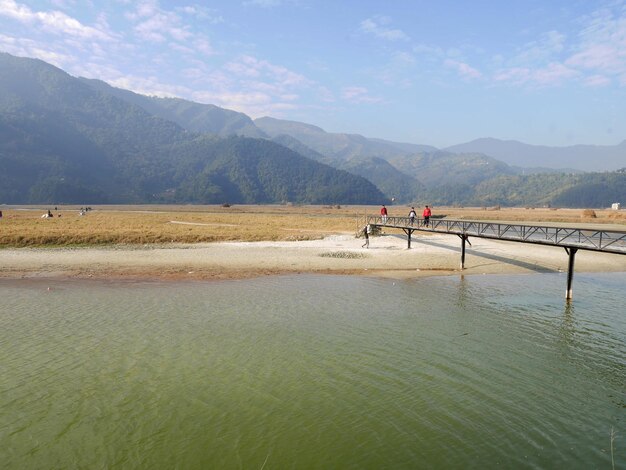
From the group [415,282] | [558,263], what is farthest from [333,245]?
[558,263]

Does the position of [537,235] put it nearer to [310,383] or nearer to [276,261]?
[276,261]

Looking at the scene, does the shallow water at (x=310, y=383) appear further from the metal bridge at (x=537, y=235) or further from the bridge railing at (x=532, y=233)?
the bridge railing at (x=532, y=233)

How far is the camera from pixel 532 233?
3181cm

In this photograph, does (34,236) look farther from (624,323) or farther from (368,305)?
(624,323)

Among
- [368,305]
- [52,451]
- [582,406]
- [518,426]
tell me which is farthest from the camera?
[368,305]

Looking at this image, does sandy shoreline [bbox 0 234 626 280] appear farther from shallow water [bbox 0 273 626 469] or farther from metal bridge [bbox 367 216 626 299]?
shallow water [bbox 0 273 626 469]

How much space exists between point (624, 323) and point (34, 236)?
5502 centimetres

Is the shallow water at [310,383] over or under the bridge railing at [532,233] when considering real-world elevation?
under

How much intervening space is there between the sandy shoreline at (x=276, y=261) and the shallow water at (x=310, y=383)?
945 cm

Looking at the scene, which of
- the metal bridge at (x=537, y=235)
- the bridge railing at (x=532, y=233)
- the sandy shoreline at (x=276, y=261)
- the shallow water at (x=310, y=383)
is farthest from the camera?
the sandy shoreline at (x=276, y=261)

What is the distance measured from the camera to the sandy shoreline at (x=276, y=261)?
33688mm

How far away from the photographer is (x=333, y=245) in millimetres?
49406

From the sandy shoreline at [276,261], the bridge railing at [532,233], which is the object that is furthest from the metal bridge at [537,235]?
the sandy shoreline at [276,261]

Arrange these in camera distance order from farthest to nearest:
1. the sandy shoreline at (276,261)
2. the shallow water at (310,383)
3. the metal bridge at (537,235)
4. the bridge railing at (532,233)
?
the sandy shoreline at (276,261) < the metal bridge at (537,235) < the bridge railing at (532,233) < the shallow water at (310,383)
